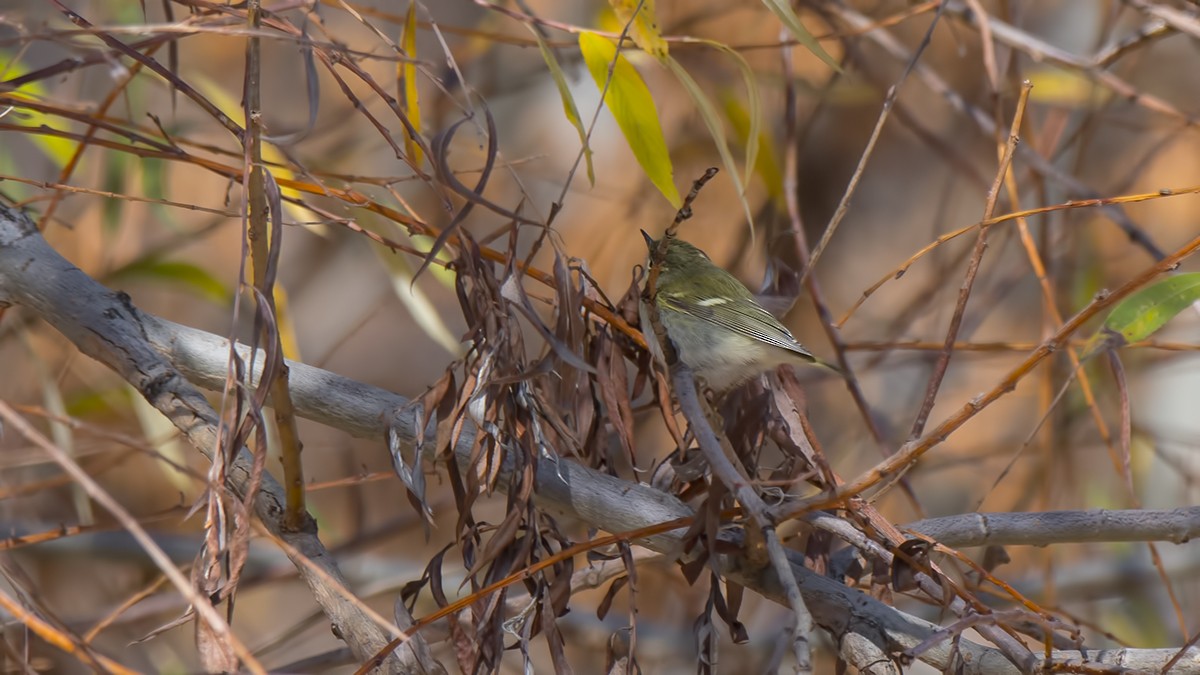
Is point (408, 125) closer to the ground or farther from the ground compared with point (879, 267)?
farther from the ground

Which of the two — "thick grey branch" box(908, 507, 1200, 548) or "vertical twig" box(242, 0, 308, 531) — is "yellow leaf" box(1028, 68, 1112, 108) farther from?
"vertical twig" box(242, 0, 308, 531)

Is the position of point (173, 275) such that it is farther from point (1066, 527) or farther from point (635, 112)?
point (1066, 527)

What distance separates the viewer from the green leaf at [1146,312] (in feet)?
3.85

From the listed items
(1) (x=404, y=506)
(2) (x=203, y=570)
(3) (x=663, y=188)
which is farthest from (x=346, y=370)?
(2) (x=203, y=570)

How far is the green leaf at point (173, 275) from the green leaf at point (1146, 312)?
1.68 m

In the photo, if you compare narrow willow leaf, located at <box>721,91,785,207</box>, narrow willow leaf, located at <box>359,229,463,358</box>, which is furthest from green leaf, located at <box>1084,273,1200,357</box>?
narrow willow leaf, located at <box>721,91,785,207</box>

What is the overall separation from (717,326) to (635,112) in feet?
2.19

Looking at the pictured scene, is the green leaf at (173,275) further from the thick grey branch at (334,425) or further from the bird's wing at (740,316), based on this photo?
the thick grey branch at (334,425)

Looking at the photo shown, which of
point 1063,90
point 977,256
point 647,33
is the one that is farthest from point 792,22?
point 1063,90

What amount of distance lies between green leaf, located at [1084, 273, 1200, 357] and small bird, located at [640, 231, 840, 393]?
1.31ft

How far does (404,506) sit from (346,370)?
60 centimetres

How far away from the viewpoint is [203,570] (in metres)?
0.88

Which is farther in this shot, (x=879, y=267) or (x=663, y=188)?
(x=879, y=267)

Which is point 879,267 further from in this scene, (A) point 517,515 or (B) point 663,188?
(A) point 517,515
